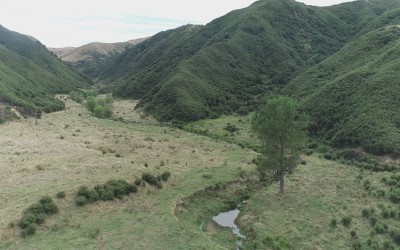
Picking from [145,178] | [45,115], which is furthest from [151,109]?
[145,178]

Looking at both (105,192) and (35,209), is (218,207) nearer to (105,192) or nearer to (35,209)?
Result: (105,192)

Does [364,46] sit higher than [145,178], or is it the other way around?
[364,46]

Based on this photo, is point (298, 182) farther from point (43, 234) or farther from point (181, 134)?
point (181, 134)

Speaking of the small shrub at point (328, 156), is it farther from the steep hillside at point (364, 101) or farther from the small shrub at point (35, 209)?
the small shrub at point (35, 209)

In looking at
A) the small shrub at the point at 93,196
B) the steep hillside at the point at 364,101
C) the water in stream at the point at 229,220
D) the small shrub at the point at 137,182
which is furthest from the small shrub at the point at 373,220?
the small shrub at the point at 93,196

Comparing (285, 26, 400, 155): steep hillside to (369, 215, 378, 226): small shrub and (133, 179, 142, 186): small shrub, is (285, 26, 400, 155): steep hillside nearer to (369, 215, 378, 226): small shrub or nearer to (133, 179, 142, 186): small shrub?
(369, 215, 378, 226): small shrub

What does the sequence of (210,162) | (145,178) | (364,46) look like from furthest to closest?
(364,46) < (210,162) < (145,178)

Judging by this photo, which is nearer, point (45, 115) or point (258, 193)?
point (258, 193)

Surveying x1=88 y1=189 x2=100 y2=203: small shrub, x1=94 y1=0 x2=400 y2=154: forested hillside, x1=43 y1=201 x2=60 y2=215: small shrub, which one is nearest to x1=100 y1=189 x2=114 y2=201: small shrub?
x1=88 y1=189 x2=100 y2=203: small shrub
